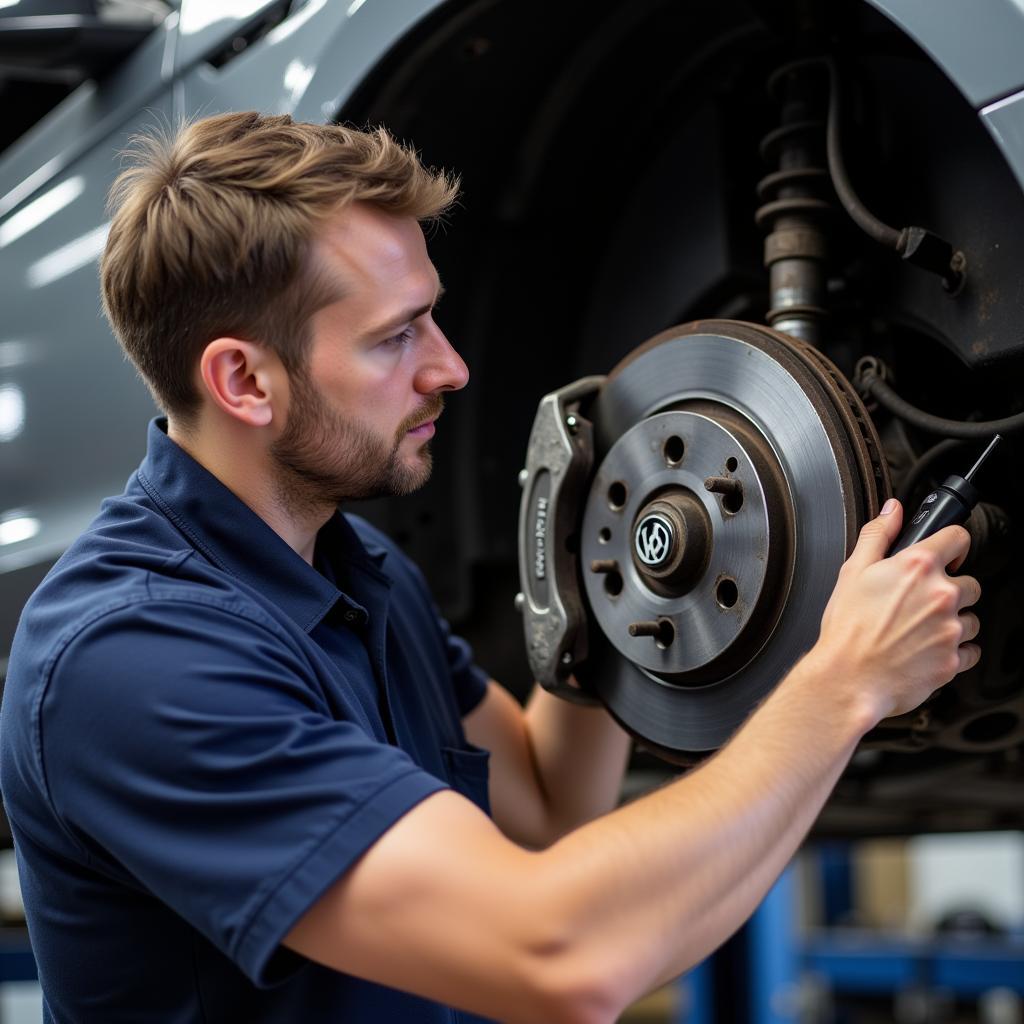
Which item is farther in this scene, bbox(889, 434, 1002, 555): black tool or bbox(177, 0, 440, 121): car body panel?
bbox(177, 0, 440, 121): car body panel

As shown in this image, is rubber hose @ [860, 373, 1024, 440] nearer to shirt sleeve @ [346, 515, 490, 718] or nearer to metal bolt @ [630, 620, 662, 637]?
metal bolt @ [630, 620, 662, 637]

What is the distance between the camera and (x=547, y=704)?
1.23 m

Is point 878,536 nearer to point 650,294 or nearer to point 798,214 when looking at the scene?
point 798,214

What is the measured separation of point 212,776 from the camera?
0.74 m

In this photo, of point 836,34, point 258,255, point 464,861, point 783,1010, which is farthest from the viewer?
point 783,1010

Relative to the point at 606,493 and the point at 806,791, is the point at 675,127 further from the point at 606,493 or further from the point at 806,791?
the point at 806,791

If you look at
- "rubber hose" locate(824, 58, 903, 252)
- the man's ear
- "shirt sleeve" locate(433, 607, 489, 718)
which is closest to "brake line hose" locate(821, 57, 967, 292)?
"rubber hose" locate(824, 58, 903, 252)

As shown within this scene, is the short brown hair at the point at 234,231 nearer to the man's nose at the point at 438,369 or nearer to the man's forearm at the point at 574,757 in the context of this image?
the man's nose at the point at 438,369

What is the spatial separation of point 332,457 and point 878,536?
0.39 metres

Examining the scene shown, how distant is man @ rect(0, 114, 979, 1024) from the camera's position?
0.71 meters

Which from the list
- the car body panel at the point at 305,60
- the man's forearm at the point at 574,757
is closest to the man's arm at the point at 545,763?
the man's forearm at the point at 574,757

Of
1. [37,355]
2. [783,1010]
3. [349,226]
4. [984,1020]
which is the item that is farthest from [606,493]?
[984,1020]

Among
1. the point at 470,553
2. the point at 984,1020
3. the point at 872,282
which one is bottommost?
the point at 984,1020

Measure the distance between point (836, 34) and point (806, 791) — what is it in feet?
2.06
